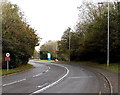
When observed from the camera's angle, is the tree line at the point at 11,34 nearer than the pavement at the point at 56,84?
No

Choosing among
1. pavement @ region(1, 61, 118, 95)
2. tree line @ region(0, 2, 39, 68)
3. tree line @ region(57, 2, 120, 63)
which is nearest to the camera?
pavement @ region(1, 61, 118, 95)

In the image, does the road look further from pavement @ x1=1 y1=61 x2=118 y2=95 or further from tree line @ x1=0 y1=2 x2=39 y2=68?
tree line @ x1=0 y1=2 x2=39 y2=68

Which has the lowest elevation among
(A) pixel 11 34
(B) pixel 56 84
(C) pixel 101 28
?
(B) pixel 56 84

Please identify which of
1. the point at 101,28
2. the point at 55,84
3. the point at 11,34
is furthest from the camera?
the point at 101,28

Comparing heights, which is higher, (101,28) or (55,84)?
(101,28)

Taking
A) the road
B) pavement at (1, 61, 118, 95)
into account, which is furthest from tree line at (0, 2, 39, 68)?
the road

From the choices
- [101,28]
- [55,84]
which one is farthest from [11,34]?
[55,84]

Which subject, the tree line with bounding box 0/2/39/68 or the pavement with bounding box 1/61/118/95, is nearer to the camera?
the pavement with bounding box 1/61/118/95

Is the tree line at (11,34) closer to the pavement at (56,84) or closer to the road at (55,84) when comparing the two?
the pavement at (56,84)

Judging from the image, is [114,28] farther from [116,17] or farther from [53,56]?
[53,56]

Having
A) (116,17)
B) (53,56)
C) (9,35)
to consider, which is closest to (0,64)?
(9,35)

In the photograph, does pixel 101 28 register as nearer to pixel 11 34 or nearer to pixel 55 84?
pixel 11 34

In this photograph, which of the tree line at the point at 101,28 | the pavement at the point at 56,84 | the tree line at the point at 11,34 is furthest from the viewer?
the tree line at the point at 101,28

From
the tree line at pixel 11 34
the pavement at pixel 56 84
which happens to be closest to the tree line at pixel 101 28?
the tree line at pixel 11 34
